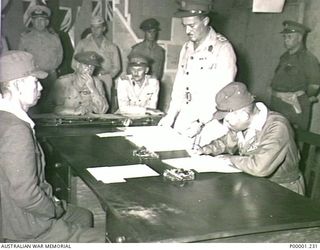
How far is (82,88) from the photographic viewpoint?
12.6 feet

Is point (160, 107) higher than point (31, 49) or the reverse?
the reverse

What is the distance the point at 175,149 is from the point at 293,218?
971 millimetres

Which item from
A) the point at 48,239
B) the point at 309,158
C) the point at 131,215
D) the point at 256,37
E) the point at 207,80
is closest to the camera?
the point at 131,215

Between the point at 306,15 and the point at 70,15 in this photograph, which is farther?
the point at 70,15

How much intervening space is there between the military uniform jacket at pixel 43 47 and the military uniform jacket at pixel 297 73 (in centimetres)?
250

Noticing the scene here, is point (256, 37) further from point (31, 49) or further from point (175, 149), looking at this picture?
point (175, 149)

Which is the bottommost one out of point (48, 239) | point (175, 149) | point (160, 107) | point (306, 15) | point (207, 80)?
point (160, 107)

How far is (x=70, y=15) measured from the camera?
19.1 feet

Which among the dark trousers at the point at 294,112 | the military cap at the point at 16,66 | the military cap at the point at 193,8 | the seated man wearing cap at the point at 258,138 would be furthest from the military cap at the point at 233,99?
the dark trousers at the point at 294,112

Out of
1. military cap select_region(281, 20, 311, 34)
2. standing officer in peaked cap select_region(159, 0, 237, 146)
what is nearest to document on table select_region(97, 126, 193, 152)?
standing officer in peaked cap select_region(159, 0, 237, 146)

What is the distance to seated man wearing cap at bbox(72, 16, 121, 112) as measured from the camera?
16.4ft

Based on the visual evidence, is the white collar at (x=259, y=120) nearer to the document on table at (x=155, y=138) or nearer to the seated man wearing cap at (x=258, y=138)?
the seated man wearing cap at (x=258, y=138)

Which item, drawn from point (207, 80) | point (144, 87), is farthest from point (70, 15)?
point (207, 80)

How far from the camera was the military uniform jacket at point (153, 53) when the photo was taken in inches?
216
